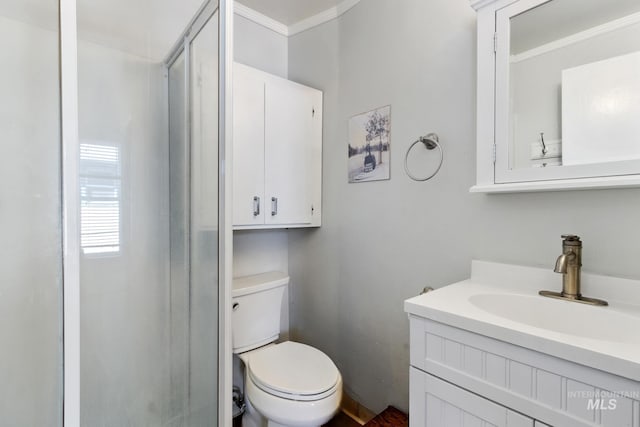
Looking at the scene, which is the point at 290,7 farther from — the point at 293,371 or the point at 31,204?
the point at 293,371

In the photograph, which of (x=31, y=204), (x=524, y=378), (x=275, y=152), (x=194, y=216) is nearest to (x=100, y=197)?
(x=31, y=204)

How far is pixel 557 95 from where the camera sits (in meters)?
1.03

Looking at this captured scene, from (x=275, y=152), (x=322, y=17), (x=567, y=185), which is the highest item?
(x=322, y=17)

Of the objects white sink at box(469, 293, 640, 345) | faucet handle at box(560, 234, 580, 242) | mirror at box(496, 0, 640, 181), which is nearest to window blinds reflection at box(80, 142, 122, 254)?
white sink at box(469, 293, 640, 345)

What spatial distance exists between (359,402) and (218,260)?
48.4 inches

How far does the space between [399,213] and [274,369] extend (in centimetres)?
93

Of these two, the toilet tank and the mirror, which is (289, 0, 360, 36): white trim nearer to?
the mirror

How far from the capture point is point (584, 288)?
979mm

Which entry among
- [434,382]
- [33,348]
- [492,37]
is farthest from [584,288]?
[33,348]

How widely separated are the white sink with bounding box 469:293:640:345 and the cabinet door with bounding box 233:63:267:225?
3.58 ft

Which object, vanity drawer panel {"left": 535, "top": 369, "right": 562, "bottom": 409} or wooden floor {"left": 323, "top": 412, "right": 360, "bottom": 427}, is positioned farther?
wooden floor {"left": 323, "top": 412, "right": 360, "bottom": 427}

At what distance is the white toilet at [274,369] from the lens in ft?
3.83

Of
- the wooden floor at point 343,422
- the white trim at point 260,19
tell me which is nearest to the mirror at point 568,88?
the white trim at point 260,19

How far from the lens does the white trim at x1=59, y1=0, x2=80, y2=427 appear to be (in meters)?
0.87
